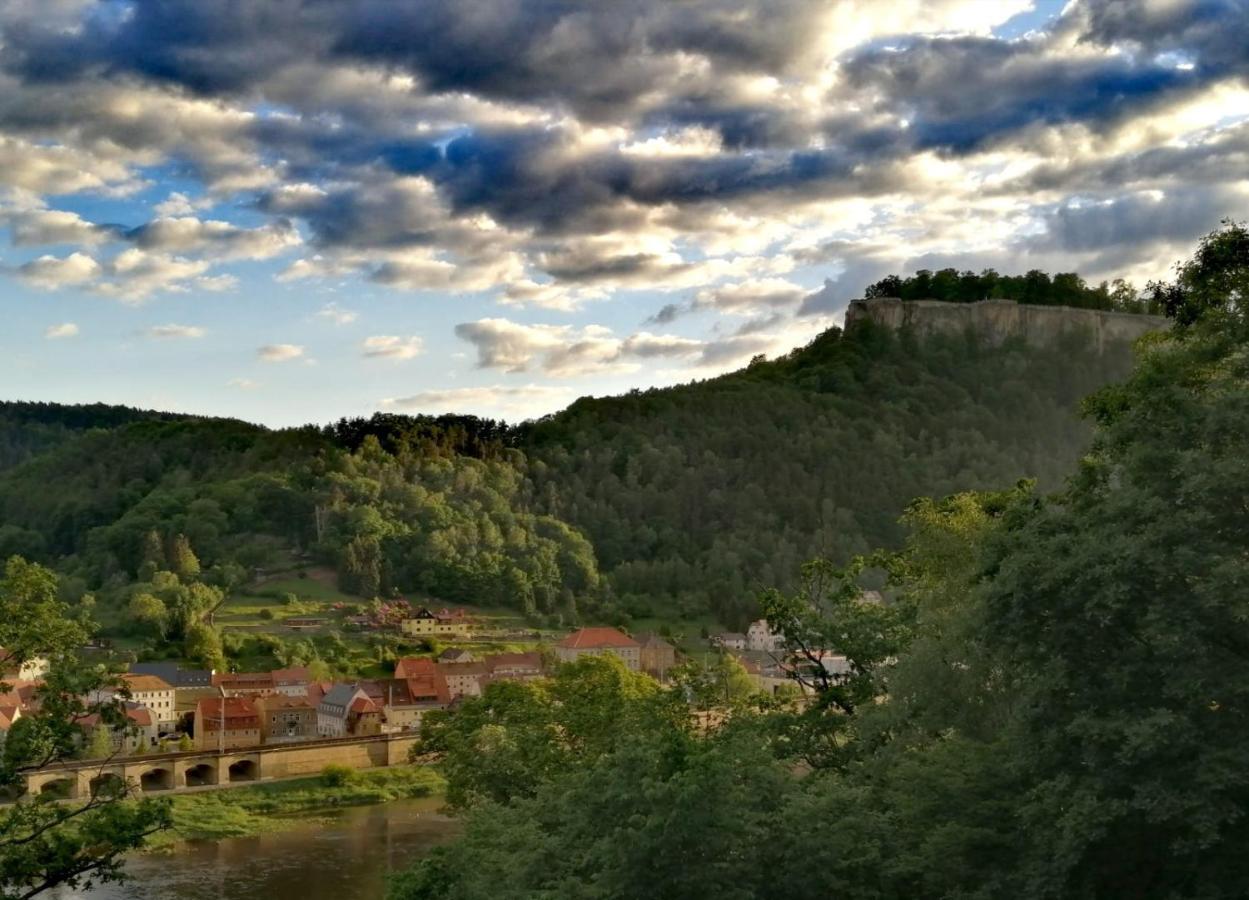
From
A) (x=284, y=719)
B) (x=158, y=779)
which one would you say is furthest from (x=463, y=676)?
(x=158, y=779)

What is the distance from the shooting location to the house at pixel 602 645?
294 ft

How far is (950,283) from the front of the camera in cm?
17862

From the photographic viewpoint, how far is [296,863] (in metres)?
45.1

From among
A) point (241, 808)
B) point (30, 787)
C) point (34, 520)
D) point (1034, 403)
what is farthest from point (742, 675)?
point (34, 520)

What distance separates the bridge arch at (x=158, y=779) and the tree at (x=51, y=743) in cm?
5339

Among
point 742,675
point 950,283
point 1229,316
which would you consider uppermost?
point 950,283

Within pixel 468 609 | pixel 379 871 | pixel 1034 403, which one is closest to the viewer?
pixel 379 871

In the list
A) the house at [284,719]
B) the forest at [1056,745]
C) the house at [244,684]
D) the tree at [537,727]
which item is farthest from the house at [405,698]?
the forest at [1056,745]

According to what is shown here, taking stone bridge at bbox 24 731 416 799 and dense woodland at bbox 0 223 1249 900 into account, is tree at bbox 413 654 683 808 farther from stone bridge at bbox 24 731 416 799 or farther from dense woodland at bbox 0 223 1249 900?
stone bridge at bbox 24 731 416 799

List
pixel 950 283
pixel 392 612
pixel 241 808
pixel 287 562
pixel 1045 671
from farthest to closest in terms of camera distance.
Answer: pixel 950 283
pixel 287 562
pixel 392 612
pixel 241 808
pixel 1045 671

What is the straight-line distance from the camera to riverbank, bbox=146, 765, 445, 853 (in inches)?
2068

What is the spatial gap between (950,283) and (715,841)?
17263 centimetres

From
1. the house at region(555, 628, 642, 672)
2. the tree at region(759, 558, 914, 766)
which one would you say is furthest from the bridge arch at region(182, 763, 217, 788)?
the tree at region(759, 558, 914, 766)

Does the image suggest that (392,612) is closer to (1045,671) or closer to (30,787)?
(30,787)
